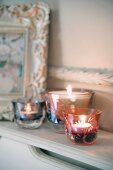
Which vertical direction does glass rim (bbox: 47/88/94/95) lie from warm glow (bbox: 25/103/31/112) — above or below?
above

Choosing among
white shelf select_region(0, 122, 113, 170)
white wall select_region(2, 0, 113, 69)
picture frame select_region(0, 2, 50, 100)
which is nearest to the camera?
white shelf select_region(0, 122, 113, 170)

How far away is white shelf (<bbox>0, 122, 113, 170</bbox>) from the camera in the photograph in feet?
2.21

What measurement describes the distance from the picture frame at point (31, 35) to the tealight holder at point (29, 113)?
0.08 m

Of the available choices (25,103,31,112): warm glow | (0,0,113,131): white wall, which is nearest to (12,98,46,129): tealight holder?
(25,103,31,112): warm glow

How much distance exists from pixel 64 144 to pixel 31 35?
39cm

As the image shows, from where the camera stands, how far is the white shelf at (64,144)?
0.67 meters

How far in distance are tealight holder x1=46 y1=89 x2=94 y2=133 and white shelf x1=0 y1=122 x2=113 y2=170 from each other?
29mm

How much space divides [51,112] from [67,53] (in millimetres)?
194

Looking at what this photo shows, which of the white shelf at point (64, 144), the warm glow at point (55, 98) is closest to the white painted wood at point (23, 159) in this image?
the white shelf at point (64, 144)

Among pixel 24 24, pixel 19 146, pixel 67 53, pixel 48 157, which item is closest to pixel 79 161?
pixel 48 157

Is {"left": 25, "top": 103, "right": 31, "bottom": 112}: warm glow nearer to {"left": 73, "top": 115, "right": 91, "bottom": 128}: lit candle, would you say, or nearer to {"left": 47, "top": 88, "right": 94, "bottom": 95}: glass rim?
{"left": 47, "top": 88, "right": 94, "bottom": 95}: glass rim

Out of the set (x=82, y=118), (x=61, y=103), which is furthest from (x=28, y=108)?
(x=82, y=118)

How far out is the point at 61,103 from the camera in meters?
0.85

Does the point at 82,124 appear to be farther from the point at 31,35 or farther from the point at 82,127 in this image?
the point at 31,35
